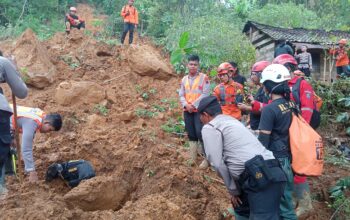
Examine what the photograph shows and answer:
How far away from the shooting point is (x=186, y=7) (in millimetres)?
19578

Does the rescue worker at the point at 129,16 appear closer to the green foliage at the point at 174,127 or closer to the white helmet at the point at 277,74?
the green foliage at the point at 174,127

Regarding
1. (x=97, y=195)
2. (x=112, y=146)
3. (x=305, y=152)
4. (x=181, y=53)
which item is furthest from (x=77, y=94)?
(x=305, y=152)

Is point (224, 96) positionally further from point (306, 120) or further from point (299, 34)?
point (299, 34)

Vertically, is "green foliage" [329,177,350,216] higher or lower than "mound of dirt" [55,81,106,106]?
lower

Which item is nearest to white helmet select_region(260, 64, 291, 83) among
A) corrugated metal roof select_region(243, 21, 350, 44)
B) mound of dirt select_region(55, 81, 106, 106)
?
mound of dirt select_region(55, 81, 106, 106)

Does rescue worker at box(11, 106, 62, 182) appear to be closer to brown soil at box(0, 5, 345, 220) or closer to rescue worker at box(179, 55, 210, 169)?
brown soil at box(0, 5, 345, 220)

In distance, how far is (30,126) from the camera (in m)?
4.36

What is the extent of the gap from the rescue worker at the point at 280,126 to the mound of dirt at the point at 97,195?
214cm

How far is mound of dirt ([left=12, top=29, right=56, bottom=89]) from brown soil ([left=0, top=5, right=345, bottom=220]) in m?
0.21

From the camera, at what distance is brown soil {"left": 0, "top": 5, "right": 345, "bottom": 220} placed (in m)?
4.05

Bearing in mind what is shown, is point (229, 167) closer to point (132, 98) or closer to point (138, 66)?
point (132, 98)

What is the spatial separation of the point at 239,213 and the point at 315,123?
1.40 meters

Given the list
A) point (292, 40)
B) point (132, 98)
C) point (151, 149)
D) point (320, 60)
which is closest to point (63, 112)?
point (132, 98)

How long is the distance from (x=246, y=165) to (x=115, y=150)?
3876 mm
